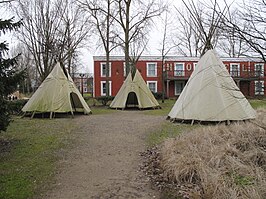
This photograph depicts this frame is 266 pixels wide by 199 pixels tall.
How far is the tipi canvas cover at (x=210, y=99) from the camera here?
44.3ft

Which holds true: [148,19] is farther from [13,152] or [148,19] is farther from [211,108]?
[13,152]

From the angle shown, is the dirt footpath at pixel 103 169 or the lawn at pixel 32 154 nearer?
the dirt footpath at pixel 103 169

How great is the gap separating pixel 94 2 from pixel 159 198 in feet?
91.0

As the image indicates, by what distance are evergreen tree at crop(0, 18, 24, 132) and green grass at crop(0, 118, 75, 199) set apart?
973 millimetres

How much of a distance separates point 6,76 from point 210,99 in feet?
28.4

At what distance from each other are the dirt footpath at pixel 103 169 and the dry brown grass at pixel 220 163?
741 mm

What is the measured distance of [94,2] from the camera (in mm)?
30234

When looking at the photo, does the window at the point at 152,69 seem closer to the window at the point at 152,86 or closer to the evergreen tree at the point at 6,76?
the window at the point at 152,86

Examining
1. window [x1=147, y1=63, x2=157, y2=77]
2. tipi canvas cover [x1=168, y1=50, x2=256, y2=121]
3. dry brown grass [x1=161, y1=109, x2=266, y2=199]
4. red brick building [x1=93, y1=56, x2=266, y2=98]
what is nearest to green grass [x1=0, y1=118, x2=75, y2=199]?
dry brown grass [x1=161, y1=109, x2=266, y2=199]

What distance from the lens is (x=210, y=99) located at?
13891 mm

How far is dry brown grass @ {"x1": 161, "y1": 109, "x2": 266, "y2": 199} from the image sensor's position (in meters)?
4.85

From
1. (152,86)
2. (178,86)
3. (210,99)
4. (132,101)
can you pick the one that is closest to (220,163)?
(210,99)

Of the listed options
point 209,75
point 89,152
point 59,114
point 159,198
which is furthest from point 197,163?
point 59,114

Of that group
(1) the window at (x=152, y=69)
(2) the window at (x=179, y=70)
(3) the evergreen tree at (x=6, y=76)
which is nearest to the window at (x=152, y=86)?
(1) the window at (x=152, y=69)
